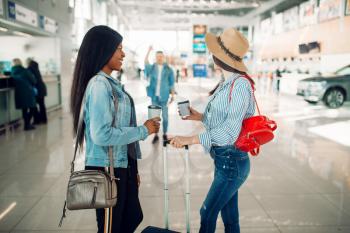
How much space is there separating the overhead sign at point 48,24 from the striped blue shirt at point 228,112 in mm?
9551

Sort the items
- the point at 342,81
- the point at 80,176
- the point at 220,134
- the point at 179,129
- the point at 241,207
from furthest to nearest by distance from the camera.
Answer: the point at 342,81 → the point at 179,129 → the point at 241,207 → the point at 220,134 → the point at 80,176

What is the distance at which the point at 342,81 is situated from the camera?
1219 centimetres

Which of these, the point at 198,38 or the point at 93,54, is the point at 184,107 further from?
the point at 198,38

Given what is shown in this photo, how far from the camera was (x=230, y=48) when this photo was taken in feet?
6.60

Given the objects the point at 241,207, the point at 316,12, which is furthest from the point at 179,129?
the point at 316,12

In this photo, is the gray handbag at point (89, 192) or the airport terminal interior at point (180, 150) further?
the airport terminal interior at point (180, 150)

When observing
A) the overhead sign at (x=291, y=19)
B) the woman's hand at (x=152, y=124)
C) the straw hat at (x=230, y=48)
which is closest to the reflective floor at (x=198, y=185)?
the woman's hand at (x=152, y=124)

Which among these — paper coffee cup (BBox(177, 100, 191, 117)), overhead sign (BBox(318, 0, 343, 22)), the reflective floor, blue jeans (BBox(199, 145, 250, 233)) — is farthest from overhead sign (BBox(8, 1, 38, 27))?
overhead sign (BBox(318, 0, 343, 22))

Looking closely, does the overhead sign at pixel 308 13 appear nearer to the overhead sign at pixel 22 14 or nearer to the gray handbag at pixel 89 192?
the overhead sign at pixel 22 14

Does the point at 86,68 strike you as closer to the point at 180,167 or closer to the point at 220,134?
the point at 220,134

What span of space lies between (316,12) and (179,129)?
14765mm

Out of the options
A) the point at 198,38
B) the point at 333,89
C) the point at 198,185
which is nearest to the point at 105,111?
the point at 198,185

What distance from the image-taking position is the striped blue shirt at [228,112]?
1.87 metres

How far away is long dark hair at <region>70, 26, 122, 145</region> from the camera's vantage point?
171 cm
